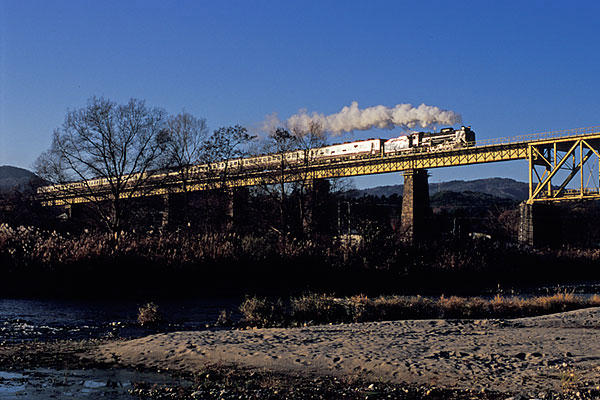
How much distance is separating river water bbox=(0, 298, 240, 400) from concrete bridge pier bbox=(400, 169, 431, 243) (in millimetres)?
35745

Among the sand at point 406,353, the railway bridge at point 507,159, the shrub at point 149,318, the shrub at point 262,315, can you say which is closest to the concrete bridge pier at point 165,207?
the railway bridge at point 507,159

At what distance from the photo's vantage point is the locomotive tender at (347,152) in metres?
40.6

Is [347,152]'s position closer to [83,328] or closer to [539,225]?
[539,225]

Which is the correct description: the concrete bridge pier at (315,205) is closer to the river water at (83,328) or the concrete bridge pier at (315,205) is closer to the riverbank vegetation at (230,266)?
the riverbank vegetation at (230,266)

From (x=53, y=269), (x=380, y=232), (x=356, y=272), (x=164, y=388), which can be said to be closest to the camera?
(x=164, y=388)

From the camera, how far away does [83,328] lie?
1516 cm

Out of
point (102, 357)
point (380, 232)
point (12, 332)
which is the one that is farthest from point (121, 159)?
point (102, 357)

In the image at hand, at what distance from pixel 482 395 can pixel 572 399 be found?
1104mm

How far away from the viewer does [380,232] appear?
34.8 meters

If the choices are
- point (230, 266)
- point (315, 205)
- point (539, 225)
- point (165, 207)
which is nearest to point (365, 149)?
point (539, 225)

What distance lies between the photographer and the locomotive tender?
1598 inches

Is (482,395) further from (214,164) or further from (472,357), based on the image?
(214,164)

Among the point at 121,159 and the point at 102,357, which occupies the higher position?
the point at 121,159

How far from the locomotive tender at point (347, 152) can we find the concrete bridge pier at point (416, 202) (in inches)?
101
